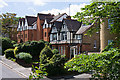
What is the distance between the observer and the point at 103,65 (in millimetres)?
3525

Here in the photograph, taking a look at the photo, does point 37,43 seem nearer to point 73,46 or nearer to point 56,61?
point 73,46

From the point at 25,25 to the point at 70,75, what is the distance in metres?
29.3

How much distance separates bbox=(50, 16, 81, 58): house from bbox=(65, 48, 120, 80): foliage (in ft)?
74.7

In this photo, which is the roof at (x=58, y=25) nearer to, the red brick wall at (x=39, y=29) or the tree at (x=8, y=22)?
the red brick wall at (x=39, y=29)

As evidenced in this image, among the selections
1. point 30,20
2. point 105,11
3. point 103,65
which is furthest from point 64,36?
point 103,65

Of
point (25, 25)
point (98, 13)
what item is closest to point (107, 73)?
point (98, 13)

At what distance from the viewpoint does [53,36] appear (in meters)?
33.8

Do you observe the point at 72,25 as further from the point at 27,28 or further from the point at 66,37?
the point at 27,28

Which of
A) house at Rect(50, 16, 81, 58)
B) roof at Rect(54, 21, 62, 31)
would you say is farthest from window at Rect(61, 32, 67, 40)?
roof at Rect(54, 21, 62, 31)

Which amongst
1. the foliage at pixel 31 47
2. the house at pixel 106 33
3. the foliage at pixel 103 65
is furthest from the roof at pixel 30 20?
the foliage at pixel 103 65

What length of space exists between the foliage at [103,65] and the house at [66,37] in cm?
2276

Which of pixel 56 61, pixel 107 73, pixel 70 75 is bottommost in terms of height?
pixel 70 75

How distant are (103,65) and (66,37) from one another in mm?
25971

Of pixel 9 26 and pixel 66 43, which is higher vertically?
pixel 9 26
